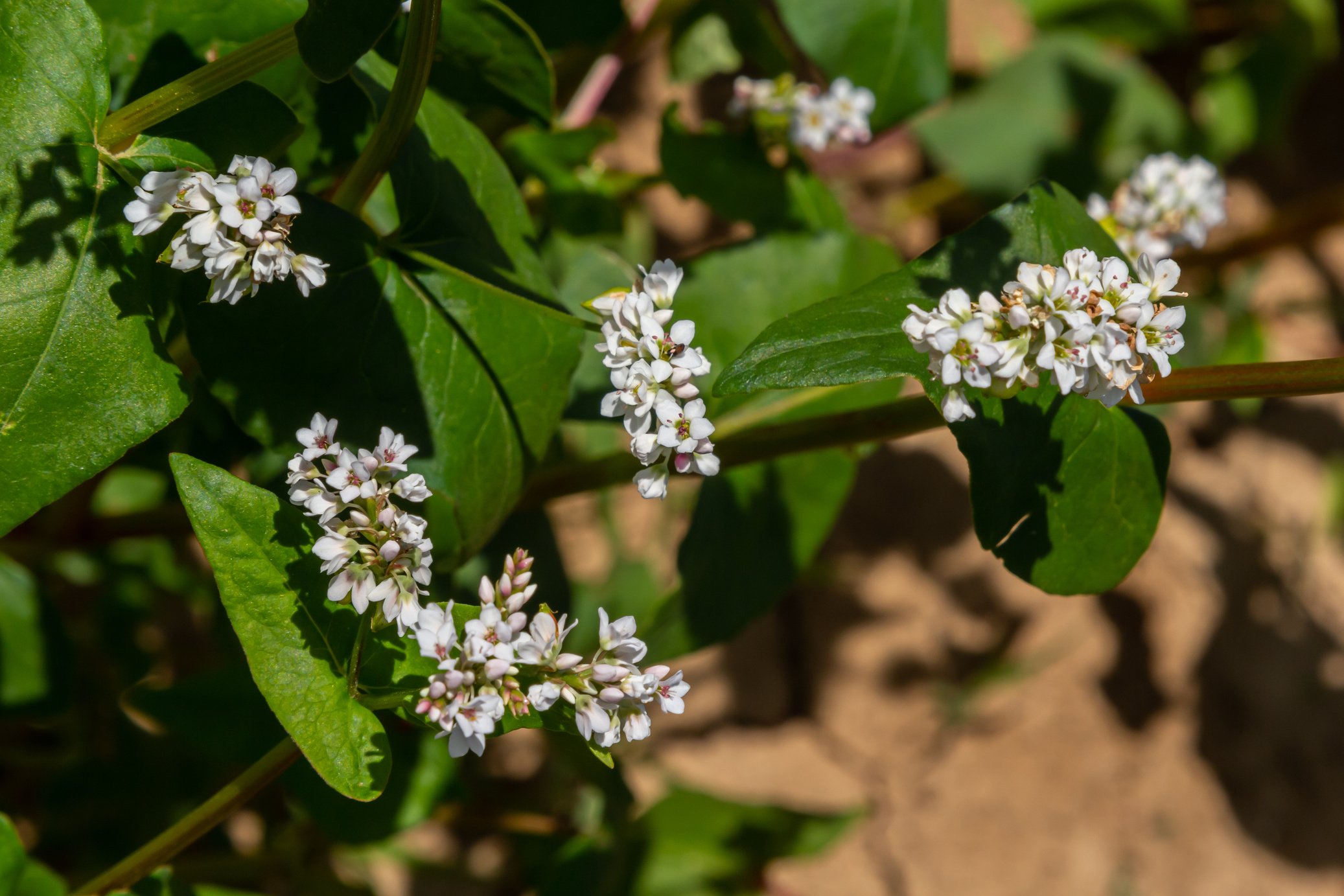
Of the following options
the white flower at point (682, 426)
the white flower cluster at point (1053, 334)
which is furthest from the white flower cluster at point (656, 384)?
the white flower cluster at point (1053, 334)

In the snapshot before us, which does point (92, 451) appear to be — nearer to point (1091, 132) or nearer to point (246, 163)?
point (246, 163)

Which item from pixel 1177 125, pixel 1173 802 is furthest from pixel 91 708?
pixel 1177 125

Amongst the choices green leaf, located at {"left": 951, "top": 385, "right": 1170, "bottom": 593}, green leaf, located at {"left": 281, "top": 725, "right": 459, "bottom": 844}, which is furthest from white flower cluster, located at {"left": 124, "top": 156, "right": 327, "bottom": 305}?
green leaf, located at {"left": 281, "top": 725, "right": 459, "bottom": 844}

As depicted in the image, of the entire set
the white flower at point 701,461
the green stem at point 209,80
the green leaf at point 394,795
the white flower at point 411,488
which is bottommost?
the green leaf at point 394,795

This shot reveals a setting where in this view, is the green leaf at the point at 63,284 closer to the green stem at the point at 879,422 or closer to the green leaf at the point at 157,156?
the green leaf at the point at 157,156

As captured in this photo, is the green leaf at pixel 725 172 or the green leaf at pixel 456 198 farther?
the green leaf at pixel 725 172

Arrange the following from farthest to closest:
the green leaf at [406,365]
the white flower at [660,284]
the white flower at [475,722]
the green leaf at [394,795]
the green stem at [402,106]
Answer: the green leaf at [394,795]
the green leaf at [406,365]
the white flower at [660,284]
the green stem at [402,106]
the white flower at [475,722]

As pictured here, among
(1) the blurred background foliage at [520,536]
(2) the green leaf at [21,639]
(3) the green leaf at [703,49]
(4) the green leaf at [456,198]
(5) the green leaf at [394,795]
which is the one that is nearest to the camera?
(4) the green leaf at [456,198]
